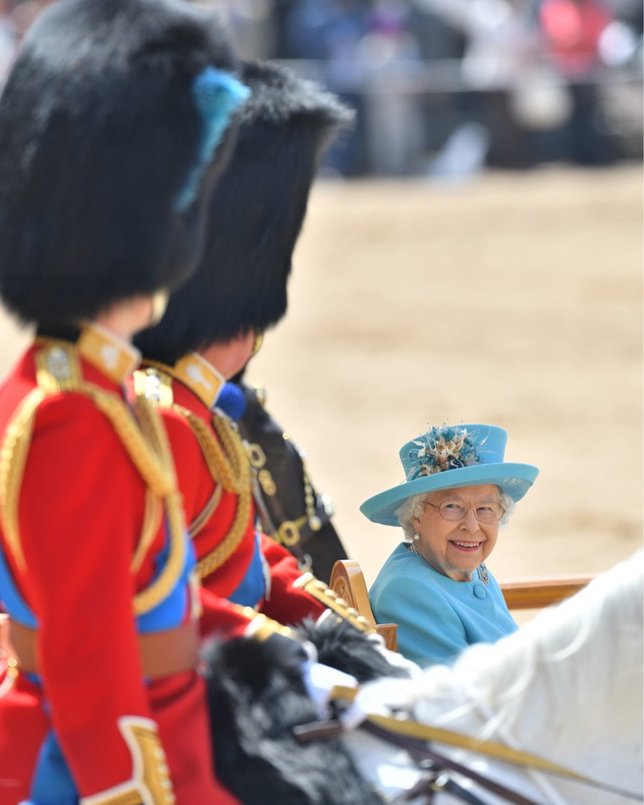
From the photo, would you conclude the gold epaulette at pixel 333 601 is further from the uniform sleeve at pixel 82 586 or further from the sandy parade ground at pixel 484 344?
the sandy parade ground at pixel 484 344

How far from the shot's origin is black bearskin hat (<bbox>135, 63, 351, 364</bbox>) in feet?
8.45

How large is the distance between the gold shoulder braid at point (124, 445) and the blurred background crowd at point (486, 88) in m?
12.3

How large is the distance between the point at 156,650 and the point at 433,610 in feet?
2.75

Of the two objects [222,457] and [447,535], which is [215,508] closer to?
[222,457]

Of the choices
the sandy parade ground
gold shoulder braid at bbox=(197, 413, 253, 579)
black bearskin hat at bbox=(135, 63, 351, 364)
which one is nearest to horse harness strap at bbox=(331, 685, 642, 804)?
gold shoulder braid at bbox=(197, 413, 253, 579)

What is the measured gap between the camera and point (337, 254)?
11.7 meters

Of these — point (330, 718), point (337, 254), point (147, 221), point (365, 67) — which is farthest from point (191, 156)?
point (365, 67)

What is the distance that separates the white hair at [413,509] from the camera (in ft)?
9.62

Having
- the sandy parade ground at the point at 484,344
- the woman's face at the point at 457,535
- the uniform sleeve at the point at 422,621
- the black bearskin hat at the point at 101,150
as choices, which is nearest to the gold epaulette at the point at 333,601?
the uniform sleeve at the point at 422,621

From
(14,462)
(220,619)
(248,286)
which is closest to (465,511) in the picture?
(248,286)

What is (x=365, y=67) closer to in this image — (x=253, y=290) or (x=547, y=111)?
(x=547, y=111)

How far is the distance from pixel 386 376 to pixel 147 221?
22.8 ft

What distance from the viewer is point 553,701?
6.68ft

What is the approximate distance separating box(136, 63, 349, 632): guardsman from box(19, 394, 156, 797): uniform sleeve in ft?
1.76
